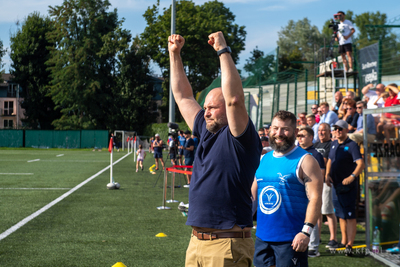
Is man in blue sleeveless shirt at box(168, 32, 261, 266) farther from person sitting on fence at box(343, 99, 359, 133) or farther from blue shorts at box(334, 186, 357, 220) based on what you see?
person sitting on fence at box(343, 99, 359, 133)

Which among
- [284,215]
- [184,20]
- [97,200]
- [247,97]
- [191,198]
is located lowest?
[97,200]

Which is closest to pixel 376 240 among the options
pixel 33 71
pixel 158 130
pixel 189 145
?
pixel 189 145

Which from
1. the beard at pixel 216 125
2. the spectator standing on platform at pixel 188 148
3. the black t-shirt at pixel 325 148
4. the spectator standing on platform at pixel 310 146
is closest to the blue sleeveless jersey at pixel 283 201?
the beard at pixel 216 125

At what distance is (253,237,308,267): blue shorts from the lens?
3699mm

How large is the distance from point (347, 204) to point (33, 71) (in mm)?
61591

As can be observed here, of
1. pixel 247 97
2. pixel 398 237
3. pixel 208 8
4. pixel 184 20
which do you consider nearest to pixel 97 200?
pixel 398 237

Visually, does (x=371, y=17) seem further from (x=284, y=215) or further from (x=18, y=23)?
(x=284, y=215)

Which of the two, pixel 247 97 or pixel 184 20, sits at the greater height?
pixel 184 20

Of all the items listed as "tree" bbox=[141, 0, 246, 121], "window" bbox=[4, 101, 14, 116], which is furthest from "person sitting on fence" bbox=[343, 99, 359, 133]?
"window" bbox=[4, 101, 14, 116]

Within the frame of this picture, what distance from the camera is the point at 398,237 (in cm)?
615

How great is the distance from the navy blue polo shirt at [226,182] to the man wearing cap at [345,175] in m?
4.18

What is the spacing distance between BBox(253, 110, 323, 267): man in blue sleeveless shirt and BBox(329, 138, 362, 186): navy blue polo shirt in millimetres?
2933

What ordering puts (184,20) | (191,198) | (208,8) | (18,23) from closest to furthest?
(191,198) → (184,20) → (208,8) → (18,23)

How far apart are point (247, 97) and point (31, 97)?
5033cm
